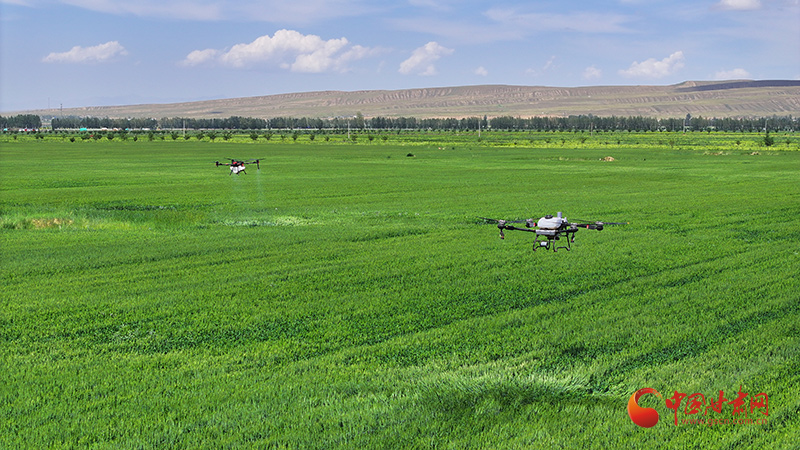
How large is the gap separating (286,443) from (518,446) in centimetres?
283

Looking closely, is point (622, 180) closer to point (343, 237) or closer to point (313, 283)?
point (343, 237)

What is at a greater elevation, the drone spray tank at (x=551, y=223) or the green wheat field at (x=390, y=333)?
the drone spray tank at (x=551, y=223)

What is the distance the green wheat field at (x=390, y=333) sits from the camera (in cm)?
953

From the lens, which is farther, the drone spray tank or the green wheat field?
the green wheat field

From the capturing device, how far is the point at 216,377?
11.3m

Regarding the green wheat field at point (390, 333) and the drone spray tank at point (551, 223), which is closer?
the drone spray tank at point (551, 223)

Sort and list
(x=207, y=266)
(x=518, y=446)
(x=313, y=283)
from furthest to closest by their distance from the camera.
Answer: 1. (x=207, y=266)
2. (x=313, y=283)
3. (x=518, y=446)

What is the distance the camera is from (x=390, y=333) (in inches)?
534

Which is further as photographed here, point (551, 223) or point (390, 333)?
point (390, 333)

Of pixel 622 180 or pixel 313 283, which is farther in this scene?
pixel 622 180

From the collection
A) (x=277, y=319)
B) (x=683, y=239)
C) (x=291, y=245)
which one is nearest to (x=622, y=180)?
(x=683, y=239)

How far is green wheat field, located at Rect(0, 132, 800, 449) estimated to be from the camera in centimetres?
Answer: 953

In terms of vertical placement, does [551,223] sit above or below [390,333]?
above

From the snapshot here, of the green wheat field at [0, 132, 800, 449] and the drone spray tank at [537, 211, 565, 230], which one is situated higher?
the drone spray tank at [537, 211, 565, 230]
